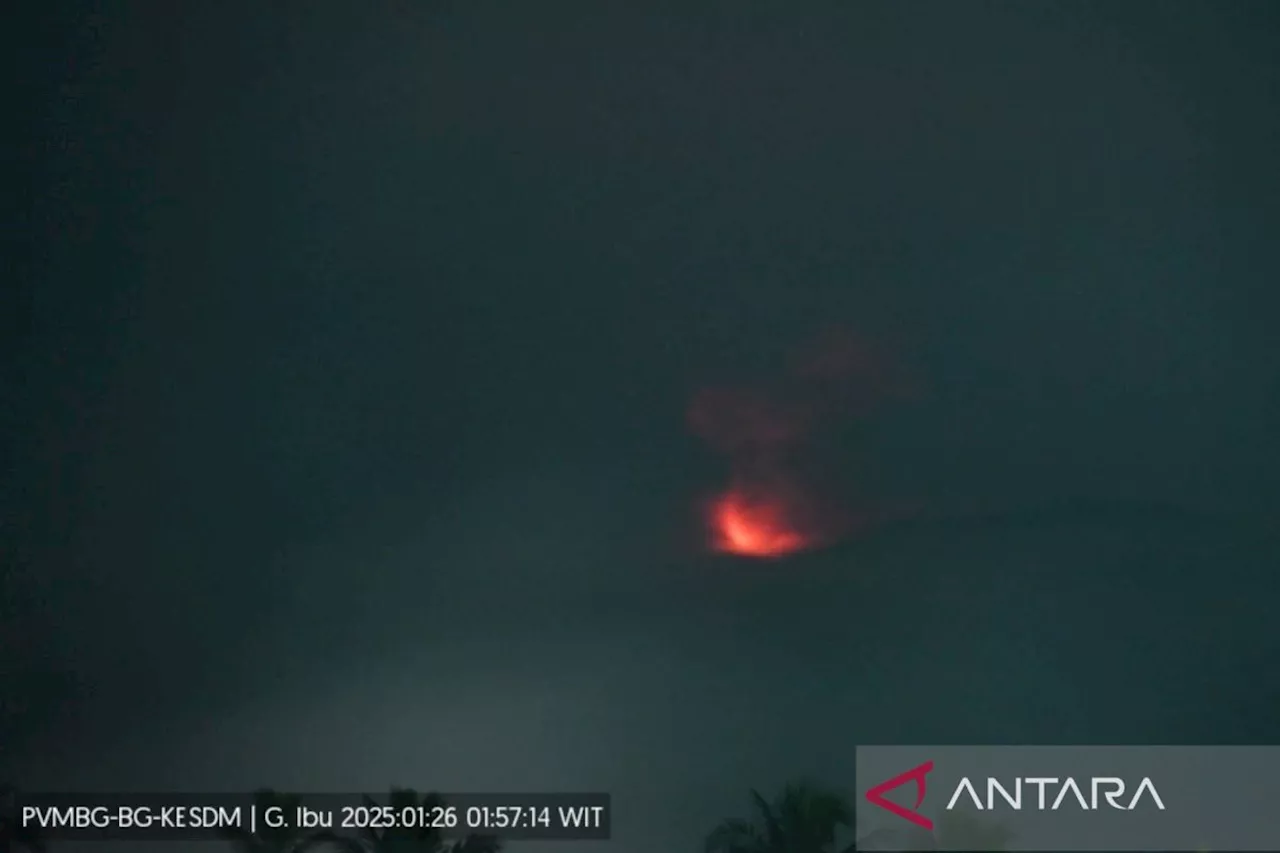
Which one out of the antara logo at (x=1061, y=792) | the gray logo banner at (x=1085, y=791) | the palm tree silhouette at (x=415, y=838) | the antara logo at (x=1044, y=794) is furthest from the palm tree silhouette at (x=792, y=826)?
the palm tree silhouette at (x=415, y=838)

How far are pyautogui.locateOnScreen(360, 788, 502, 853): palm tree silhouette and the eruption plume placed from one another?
1.86m

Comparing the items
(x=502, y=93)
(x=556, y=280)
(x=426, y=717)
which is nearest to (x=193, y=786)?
(x=426, y=717)

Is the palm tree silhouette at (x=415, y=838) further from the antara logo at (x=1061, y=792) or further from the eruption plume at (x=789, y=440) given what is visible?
the antara logo at (x=1061, y=792)

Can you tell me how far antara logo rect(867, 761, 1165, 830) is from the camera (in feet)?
22.2

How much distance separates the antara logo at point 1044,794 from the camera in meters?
6.77

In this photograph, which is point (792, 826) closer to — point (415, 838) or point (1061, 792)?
point (1061, 792)

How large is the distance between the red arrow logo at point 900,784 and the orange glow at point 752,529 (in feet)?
4.04

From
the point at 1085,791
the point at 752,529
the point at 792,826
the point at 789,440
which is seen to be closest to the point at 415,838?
the point at 792,826

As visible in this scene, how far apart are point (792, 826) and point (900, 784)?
0.59m

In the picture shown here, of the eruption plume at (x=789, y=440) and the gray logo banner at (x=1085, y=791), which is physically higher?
the eruption plume at (x=789, y=440)

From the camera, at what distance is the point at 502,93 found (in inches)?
282

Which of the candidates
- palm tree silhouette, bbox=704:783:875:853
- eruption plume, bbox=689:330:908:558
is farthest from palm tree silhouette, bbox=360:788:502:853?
eruption plume, bbox=689:330:908:558

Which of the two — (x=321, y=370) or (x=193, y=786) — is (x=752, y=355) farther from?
(x=193, y=786)

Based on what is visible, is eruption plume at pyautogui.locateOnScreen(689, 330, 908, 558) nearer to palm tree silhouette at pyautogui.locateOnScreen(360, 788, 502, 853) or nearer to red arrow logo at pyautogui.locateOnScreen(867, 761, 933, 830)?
red arrow logo at pyautogui.locateOnScreen(867, 761, 933, 830)
